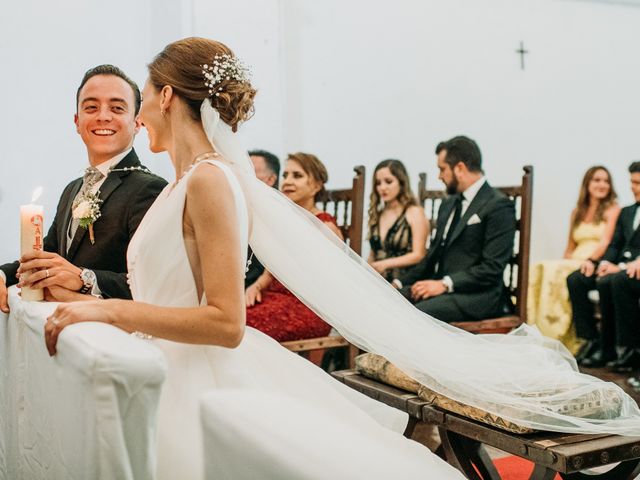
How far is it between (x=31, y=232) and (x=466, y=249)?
112 inches

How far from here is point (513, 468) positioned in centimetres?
327

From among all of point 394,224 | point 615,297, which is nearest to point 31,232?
point 394,224

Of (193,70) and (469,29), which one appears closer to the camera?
(193,70)

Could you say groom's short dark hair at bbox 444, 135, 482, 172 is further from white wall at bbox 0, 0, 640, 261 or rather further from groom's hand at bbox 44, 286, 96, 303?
groom's hand at bbox 44, 286, 96, 303

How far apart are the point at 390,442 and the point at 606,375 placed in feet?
12.4

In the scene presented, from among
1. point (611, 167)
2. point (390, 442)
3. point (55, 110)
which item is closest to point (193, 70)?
point (390, 442)

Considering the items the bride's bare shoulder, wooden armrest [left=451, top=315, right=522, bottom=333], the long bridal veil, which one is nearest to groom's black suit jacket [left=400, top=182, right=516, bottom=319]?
wooden armrest [left=451, top=315, right=522, bottom=333]

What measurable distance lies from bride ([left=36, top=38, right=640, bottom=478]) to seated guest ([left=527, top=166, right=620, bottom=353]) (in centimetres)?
371

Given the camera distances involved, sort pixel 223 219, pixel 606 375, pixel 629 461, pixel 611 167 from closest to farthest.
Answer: pixel 223 219 < pixel 629 461 < pixel 606 375 < pixel 611 167

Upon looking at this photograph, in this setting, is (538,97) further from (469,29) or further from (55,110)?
(55,110)

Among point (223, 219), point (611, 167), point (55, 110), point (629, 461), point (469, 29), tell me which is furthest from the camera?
point (611, 167)

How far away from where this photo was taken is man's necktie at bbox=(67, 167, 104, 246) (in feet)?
8.50

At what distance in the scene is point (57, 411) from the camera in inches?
59.4

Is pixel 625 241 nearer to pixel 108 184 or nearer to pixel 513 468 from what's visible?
pixel 513 468
